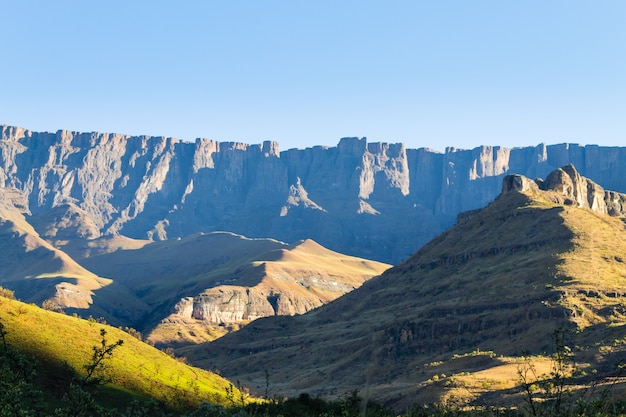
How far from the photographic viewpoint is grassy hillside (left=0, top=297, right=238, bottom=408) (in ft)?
296

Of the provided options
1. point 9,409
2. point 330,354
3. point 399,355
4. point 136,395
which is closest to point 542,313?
point 399,355

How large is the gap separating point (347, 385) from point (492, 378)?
1587 inches

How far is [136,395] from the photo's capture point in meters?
92.1

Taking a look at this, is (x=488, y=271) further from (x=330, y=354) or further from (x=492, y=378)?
(x=492, y=378)

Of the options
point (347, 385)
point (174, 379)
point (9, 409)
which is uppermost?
point (9, 409)

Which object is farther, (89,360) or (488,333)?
(488,333)

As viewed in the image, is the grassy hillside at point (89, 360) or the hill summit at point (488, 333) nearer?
the grassy hillside at point (89, 360)

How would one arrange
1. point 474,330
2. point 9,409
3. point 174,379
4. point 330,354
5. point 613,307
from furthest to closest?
point 330,354 < point 474,330 < point 613,307 < point 174,379 < point 9,409

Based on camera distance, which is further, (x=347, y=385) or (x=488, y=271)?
(x=488, y=271)

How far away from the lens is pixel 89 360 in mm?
96438

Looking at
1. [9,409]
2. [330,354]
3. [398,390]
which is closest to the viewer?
[9,409]

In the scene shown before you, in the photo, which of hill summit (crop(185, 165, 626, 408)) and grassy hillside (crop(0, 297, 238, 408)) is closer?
grassy hillside (crop(0, 297, 238, 408))

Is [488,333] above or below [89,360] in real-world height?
below

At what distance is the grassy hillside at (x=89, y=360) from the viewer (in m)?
90.2
